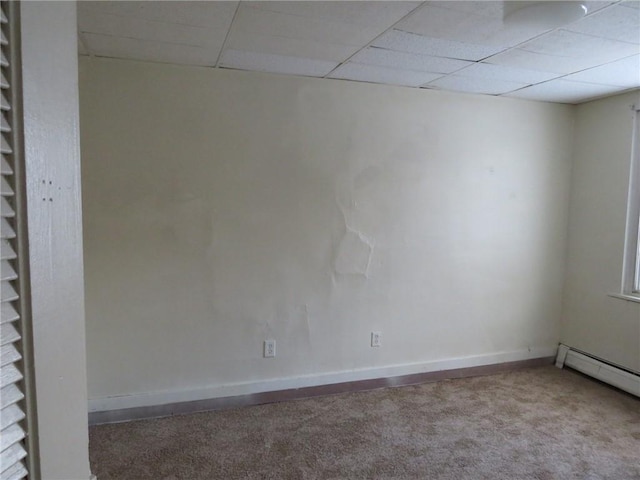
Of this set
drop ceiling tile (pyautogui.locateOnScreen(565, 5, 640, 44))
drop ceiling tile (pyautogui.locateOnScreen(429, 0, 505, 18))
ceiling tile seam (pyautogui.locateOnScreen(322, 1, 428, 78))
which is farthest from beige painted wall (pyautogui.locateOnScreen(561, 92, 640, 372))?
ceiling tile seam (pyautogui.locateOnScreen(322, 1, 428, 78))

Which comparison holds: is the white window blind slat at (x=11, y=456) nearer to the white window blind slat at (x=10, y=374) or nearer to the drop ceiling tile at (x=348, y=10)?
the white window blind slat at (x=10, y=374)

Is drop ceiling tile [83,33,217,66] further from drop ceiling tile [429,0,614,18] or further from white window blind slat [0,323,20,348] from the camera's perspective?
white window blind slat [0,323,20,348]

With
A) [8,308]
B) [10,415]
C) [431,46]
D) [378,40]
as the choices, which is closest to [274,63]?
[378,40]

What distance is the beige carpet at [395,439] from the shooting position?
2268mm

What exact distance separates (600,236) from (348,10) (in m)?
2.89

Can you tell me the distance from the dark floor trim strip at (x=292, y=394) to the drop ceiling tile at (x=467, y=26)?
2.41 m

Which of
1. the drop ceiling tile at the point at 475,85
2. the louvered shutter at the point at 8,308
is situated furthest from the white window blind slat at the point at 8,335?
the drop ceiling tile at the point at 475,85

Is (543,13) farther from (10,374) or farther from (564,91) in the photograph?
(10,374)

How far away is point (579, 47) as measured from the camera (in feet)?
7.45

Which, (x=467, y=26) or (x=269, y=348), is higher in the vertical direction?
(x=467, y=26)

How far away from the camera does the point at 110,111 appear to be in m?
2.55

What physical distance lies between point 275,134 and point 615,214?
275 centimetres

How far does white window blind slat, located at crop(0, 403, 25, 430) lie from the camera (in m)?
0.73

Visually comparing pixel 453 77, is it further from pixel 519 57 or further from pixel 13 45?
pixel 13 45
